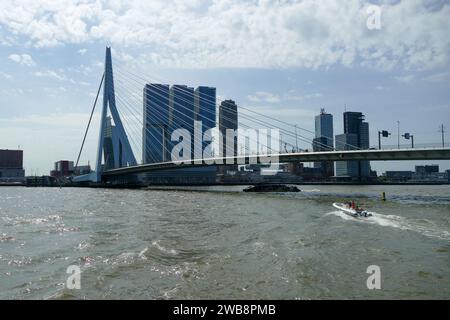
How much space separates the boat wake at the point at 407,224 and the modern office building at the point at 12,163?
628ft

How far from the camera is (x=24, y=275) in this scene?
1352 cm

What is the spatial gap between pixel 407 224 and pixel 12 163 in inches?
8153

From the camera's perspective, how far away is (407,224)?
2491 centimetres

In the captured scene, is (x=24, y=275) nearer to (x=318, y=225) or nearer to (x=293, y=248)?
(x=293, y=248)

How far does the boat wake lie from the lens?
851 inches

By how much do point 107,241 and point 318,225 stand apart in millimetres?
13048

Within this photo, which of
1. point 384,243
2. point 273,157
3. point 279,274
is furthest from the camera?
point 273,157

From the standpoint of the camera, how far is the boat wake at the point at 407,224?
2161cm

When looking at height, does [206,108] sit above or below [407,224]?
above

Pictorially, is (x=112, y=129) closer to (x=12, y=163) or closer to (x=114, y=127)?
(x=114, y=127)

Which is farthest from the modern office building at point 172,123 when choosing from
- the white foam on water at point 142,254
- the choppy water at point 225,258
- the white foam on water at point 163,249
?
the white foam on water at point 142,254
